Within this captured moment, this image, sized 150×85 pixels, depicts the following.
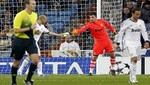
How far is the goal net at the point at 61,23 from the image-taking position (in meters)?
25.5

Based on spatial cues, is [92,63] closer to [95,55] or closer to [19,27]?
[95,55]

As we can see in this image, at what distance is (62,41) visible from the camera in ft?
88.9

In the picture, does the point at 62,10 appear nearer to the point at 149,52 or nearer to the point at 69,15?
the point at 69,15

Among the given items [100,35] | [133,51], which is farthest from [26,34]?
[100,35]

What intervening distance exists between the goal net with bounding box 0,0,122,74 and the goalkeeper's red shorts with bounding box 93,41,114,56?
1.65 meters

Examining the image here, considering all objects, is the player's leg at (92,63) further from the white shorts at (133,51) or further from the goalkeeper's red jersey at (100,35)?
the white shorts at (133,51)

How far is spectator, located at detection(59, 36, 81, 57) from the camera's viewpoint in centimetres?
2582

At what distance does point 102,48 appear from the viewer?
2395 cm

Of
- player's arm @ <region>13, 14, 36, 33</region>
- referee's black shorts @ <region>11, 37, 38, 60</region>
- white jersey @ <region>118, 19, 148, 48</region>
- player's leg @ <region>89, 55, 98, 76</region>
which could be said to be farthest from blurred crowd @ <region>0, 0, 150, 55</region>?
player's arm @ <region>13, 14, 36, 33</region>

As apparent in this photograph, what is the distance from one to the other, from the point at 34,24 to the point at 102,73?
367 inches

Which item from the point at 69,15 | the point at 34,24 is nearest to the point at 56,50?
the point at 69,15

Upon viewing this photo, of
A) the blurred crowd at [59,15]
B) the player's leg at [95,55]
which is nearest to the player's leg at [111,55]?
the player's leg at [95,55]

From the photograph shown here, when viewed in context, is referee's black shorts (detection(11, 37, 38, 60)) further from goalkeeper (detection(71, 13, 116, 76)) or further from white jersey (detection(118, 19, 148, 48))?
goalkeeper (detection(71, 13, 116, 76))

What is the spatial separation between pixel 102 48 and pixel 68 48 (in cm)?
261
